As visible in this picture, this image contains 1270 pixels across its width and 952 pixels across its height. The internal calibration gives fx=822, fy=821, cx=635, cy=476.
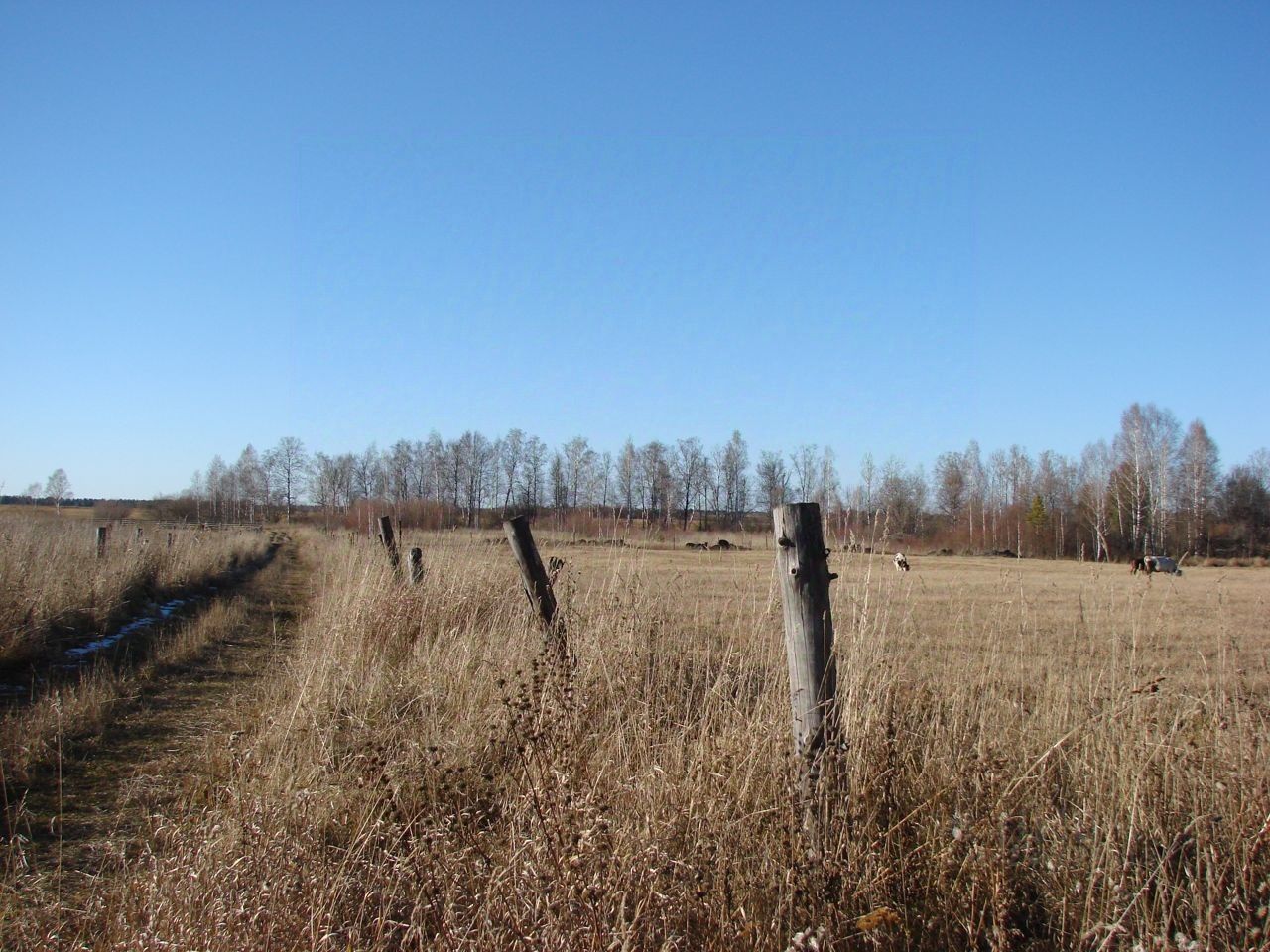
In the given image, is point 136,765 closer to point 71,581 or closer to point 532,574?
point 532,574

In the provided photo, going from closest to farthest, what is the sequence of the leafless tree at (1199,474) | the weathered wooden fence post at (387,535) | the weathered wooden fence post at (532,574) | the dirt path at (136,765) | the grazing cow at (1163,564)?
the dirt path at (136,765) < the grazing cow at (1163,564) < the weathered wooden fence post at (532,574) < the weathered wooden fence post at (387,535) < the leafless tree at (1199,474)

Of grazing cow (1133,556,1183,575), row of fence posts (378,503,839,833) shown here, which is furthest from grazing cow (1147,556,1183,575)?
row of fence posts (378,503,839,833)

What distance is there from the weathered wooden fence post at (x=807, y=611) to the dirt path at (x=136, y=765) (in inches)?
97.6

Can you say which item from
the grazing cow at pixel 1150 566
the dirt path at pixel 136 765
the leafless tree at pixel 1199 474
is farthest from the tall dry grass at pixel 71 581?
the leafless tree at pixel 1199 474

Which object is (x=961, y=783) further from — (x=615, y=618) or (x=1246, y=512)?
(x=1246, y=512)

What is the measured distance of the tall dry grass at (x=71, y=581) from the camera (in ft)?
25.7

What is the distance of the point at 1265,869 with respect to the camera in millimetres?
2857

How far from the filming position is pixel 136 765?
479cm

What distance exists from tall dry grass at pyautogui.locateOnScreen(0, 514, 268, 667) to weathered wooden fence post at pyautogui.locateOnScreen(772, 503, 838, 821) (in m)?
7.33

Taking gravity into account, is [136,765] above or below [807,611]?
below

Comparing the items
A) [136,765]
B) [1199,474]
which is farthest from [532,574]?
[1199,474]

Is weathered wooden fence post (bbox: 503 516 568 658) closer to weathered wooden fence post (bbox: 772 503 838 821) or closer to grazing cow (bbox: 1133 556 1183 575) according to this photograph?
weathered wooden fence post (bbox: 772 503 838 821)

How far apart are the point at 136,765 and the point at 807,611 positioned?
162 inches

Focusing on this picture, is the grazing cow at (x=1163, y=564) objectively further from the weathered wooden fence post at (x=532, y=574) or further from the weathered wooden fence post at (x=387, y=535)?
the weathered wooden fence post at (x=387, y=535)
